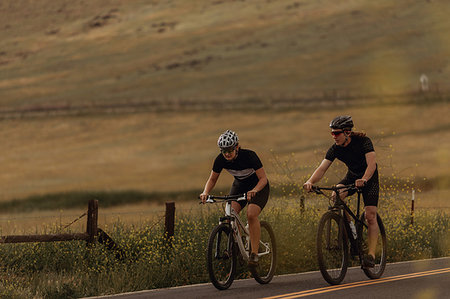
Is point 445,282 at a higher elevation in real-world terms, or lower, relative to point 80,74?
lower

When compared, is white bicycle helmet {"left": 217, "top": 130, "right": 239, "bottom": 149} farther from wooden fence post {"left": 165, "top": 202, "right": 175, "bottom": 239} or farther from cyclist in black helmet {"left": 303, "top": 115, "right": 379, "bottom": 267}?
wooden fence post {"left": 165, "top": 202, "right": 175, "bottom": 239}

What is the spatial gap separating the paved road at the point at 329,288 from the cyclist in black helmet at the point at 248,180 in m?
0.65

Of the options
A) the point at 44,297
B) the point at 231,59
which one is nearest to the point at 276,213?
the point at 44,297

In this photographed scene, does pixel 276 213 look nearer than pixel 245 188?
No

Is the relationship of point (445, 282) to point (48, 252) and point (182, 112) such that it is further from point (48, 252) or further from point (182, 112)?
point (182, 112)

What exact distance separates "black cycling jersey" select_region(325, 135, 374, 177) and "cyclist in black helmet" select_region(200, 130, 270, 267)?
45.4 inches

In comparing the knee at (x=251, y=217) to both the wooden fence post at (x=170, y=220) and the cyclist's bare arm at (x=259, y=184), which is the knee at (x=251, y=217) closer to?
the cyclist's bare arm at (x=259, y=184)

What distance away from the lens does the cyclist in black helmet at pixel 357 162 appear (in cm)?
1240

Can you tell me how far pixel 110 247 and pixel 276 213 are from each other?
4.13m

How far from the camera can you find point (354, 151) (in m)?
12.7

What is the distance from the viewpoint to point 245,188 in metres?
12.5

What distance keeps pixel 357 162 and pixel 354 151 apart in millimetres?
221

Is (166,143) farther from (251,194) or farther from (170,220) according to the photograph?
(251,194)

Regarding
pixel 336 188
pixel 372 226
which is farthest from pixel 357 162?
pixel 372 226
